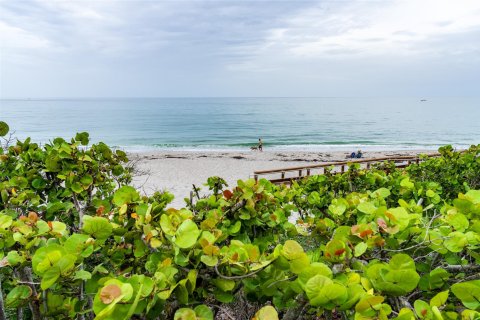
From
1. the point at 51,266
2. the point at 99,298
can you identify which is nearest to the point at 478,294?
the point at 99,298

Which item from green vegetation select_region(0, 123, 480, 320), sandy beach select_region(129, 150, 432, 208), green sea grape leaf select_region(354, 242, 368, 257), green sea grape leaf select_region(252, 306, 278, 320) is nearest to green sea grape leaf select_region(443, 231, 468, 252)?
green vegetation select_region(0, 123, 480, 320)

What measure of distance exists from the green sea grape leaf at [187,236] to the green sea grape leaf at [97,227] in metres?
0.36

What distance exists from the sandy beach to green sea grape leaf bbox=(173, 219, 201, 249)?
1324 centimetres

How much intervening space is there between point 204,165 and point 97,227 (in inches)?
905

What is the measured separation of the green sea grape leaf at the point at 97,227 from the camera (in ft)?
4.24

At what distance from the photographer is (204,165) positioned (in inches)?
953

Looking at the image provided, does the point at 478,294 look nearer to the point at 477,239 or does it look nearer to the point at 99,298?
the point at 477,239

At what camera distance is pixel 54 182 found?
259 cm

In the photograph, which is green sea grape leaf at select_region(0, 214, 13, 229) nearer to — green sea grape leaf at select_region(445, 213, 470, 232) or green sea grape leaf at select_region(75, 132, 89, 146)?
green sea grape leaf at select_region(75, 132, 89, 146)

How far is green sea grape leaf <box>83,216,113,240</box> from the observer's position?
129cm

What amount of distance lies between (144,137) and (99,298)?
4776 centimetres

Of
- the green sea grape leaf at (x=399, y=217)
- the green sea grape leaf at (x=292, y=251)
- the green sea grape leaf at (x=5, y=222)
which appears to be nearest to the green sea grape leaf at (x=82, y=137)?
the green sea grape leaf at (x=5, y=222)

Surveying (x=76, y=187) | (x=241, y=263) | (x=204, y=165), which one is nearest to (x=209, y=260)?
(x=241, y=263)

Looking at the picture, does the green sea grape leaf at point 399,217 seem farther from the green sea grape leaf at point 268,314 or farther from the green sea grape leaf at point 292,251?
the green sea grape leaf at point 268,314
